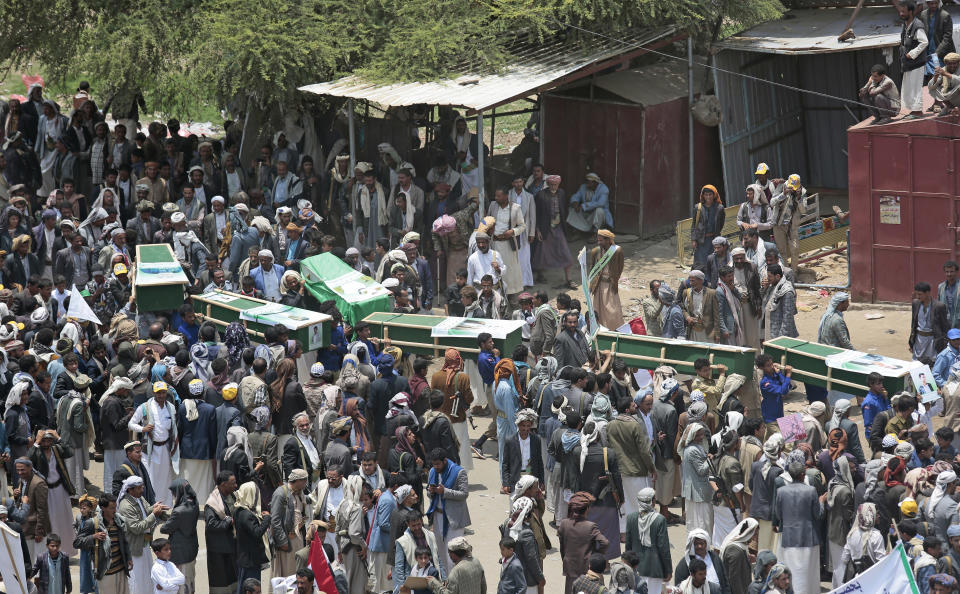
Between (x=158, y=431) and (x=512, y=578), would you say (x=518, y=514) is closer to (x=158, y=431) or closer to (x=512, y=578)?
(x=512, y=578)

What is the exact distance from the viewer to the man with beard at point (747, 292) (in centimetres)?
1670

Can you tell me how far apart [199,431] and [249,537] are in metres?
1.96

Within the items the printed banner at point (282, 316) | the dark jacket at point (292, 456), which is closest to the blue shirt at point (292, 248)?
the printed banner at point (282, 316)

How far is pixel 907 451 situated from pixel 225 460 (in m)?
5.64

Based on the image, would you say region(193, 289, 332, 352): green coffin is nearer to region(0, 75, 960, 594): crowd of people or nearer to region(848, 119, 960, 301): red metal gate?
region(0, 75, 960, 594): crowd of people

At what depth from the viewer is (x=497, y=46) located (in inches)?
846

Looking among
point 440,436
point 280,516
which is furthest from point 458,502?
point 280,516

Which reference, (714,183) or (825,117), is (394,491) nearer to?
(714,183)

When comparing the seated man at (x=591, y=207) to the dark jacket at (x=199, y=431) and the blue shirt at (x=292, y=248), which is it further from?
the dark jacket at (x=199, y=431)

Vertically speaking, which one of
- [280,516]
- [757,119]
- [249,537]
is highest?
[757,119]

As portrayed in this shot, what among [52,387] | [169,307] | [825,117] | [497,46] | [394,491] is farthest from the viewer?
[825,117]

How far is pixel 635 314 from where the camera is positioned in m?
19.7

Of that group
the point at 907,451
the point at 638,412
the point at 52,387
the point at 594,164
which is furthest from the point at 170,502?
the point at 594,164

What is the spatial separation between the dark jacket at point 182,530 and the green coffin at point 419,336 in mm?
4182
